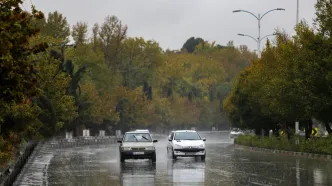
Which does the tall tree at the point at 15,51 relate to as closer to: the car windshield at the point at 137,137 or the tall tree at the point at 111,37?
the car windshield at the point at 137,137

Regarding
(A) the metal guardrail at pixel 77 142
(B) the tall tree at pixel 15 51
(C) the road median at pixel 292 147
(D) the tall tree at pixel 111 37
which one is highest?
(D) the tall tree at pixel 111 37

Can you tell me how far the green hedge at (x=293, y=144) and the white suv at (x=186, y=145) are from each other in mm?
7173

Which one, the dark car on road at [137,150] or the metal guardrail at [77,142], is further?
the metal guardrail at [77,142]

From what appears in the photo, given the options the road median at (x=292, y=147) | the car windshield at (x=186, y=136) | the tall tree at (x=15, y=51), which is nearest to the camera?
the tall tree at (x=15, y=51)

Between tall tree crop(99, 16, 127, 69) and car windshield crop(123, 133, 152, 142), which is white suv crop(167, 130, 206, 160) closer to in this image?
car windshield crop(123, 133, 152, 142)

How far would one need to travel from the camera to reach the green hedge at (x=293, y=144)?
40.7 metres

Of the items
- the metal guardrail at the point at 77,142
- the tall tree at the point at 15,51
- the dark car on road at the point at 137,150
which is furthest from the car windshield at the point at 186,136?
the metal guardrail at the point at 77,142

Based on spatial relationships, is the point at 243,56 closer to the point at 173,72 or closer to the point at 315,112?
the point at 173,72

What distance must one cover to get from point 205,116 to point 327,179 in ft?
468

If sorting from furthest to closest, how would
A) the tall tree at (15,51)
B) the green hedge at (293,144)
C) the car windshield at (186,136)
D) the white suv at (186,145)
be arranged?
the green hedge at (293,144), the car windshield at (186,136), the white suv at (186,145), the tall tree at (15,51)

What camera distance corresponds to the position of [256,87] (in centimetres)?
5684

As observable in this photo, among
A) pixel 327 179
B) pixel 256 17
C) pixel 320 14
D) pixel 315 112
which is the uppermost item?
pixel 256 17

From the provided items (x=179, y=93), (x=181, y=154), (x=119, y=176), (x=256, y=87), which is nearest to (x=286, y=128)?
(x=256, y=87)

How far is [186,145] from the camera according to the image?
124ft
